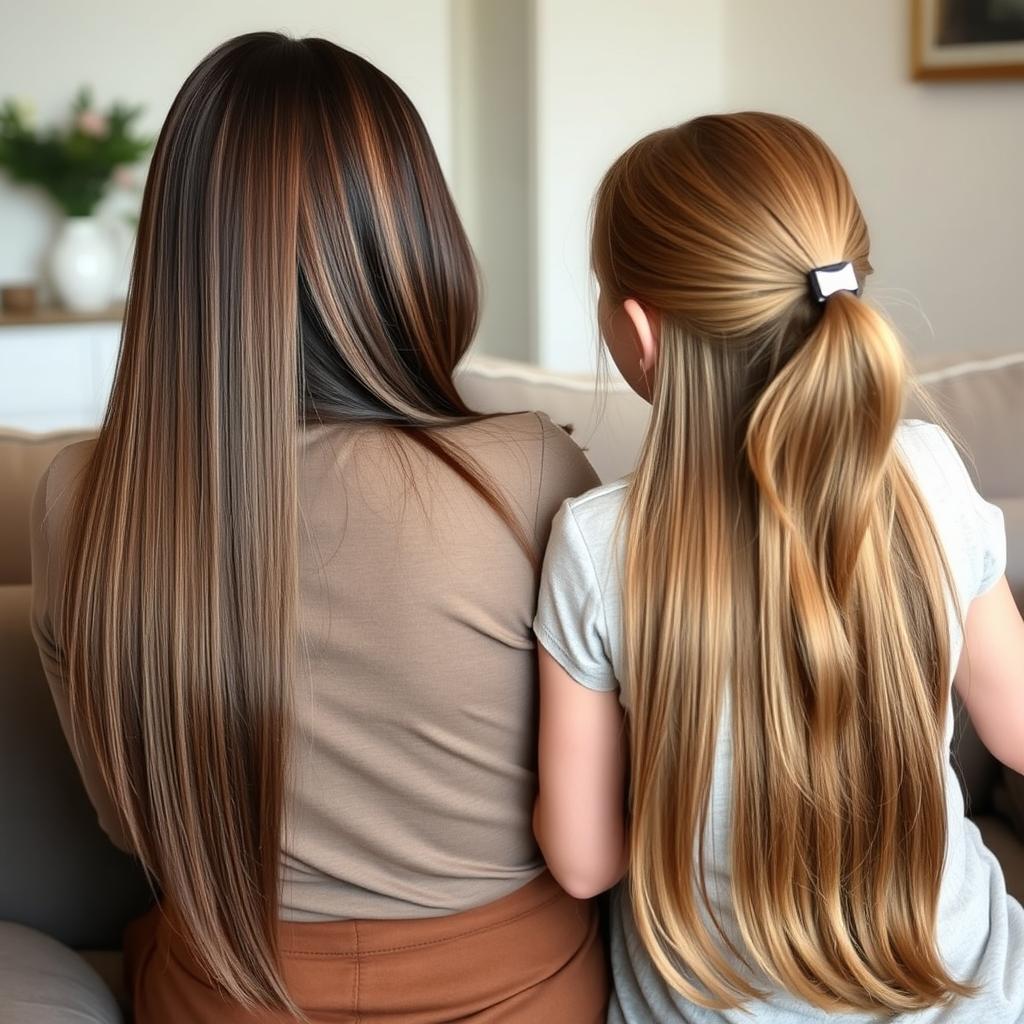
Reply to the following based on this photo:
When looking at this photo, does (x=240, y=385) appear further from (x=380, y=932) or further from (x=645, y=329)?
(x=380, y=932)

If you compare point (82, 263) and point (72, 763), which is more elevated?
point (82, 263)

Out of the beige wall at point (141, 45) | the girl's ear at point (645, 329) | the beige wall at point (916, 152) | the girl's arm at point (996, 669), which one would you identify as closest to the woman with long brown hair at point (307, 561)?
the girl's ear at point (645, 329)

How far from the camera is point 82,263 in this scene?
12.0ft

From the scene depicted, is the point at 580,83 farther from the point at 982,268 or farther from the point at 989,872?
the point at 989,872

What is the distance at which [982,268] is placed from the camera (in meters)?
3.24

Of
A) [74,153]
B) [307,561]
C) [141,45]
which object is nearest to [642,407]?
[307,561]

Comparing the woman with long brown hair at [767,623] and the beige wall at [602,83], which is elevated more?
the beige wall at [602,83]

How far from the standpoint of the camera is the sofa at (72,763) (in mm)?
1104

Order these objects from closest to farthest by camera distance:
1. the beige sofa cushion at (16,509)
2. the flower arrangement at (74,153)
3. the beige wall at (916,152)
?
the beige sofa cushion at (16,509), the beige wall at (916,152), the flower arrangement at (74,153)

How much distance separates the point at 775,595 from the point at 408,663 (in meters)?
0.27

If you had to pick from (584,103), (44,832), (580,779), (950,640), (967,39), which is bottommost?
(44,832)

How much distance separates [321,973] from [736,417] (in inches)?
20.9

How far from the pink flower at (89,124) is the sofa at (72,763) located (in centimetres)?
254

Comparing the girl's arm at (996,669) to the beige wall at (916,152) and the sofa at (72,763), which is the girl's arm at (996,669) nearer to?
the sofa at (72,763)
